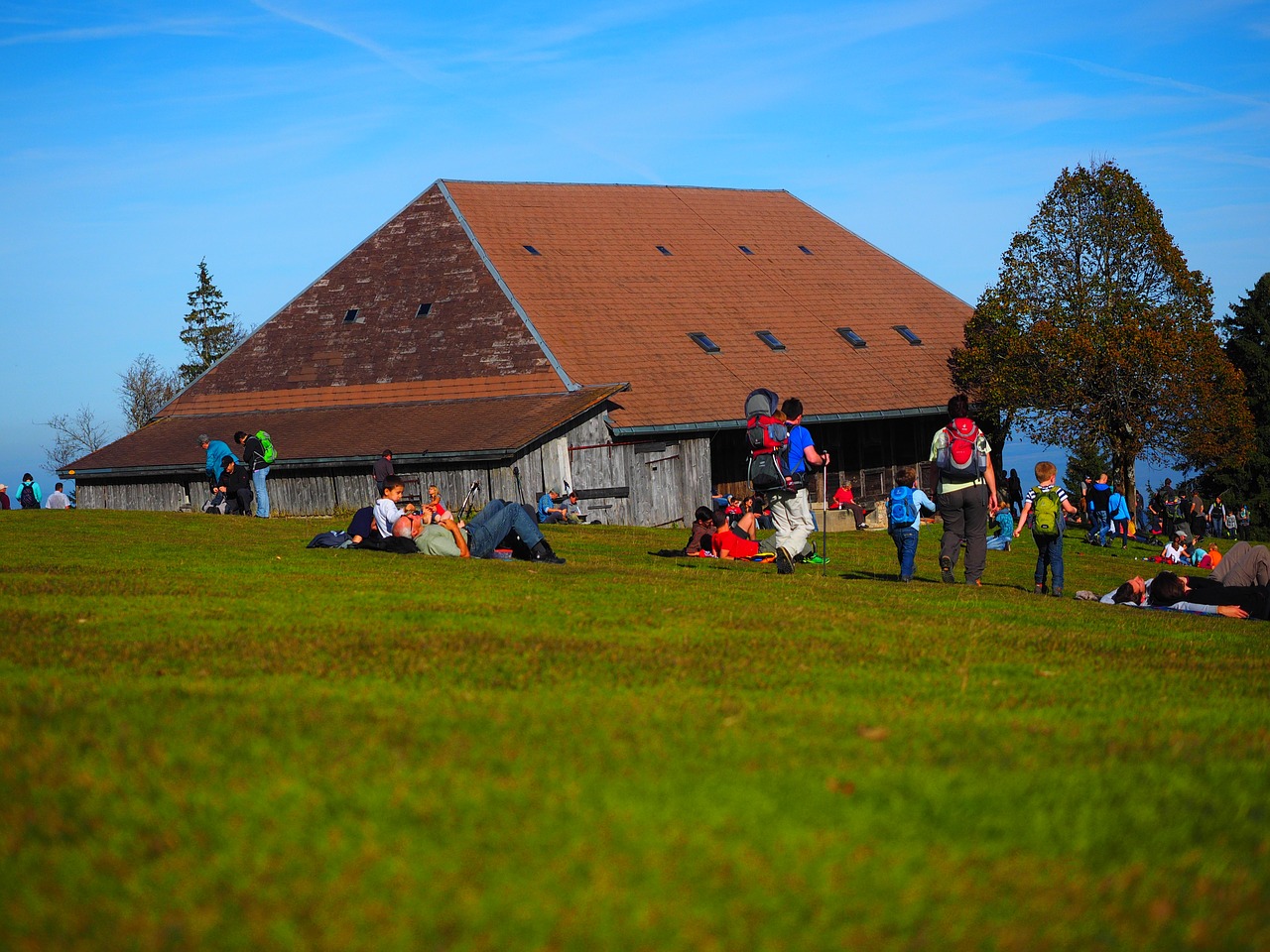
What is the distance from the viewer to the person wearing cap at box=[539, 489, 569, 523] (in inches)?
1077

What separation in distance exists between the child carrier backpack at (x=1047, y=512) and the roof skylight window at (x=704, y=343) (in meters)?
20.1

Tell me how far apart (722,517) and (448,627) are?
38.0 feet

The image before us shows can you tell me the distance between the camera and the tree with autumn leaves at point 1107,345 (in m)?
40.8

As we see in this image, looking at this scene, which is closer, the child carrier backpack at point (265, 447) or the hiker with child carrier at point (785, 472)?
the hiker with child carrier at point (785, 472)

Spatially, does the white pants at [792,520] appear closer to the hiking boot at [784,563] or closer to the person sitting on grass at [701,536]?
the hiking boot at [784,563]

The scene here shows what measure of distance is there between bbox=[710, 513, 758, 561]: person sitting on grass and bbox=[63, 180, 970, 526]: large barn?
374 inches

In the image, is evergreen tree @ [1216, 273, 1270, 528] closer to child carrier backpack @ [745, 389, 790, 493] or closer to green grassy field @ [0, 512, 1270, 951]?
child carrier backpack @ [745, 389, 790, 493]

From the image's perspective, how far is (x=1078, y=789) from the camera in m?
5.14

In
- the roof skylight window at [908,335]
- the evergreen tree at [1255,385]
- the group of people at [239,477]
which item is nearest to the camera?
the group of people at [239,477]

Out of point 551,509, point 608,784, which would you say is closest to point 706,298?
point 551,509

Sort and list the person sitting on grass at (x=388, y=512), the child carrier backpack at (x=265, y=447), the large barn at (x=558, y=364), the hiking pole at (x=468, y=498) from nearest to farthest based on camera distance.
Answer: the person sitting on grass at (x=388, y=512), the child carrier backpack at (x=265, y=447), the hiking pole at (x=468, y=498), the large barn at (x=558, y=364)

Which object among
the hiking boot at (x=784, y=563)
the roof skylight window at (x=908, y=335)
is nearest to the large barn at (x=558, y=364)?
the roof skylight window at (x=908, y=335)

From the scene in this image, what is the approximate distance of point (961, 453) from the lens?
14.3m

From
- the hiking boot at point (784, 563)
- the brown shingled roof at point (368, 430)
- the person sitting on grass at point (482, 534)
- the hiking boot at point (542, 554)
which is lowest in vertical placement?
the hiking boot at point (784, 563)
